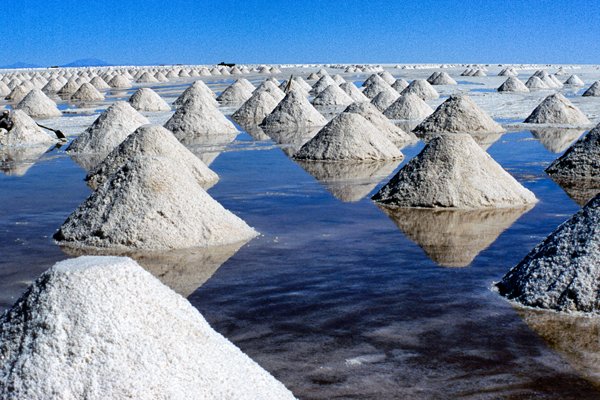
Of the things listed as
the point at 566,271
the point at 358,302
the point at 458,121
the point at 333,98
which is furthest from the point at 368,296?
the point at 333,98

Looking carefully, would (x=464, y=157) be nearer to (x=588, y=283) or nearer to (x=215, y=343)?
(x=588, y=283)

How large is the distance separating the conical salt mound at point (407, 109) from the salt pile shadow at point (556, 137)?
10.4ft

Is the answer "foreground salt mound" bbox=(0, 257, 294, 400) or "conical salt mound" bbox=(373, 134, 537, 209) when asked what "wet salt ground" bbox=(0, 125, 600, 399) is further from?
"foreground salt mound" bbox=(0, 257, 294, 400)

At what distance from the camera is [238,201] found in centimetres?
909

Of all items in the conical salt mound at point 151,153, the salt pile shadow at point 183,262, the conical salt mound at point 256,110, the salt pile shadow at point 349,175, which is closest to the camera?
the salt pile shadow at point 183,262

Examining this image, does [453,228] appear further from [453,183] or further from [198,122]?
[198,122]

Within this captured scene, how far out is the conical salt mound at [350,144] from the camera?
12312 mm

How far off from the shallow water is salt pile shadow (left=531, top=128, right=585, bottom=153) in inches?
178

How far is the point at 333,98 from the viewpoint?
24188mm

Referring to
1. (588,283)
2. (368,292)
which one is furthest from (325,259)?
(588,283)

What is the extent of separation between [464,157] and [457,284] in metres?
3.31

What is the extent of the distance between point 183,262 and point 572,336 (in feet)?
10.0

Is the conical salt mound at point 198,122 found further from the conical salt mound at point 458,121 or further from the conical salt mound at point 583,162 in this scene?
the conical salt mound at point 583,162

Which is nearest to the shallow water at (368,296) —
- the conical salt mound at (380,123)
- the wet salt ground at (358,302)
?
the wet salt ground at (358,302)
